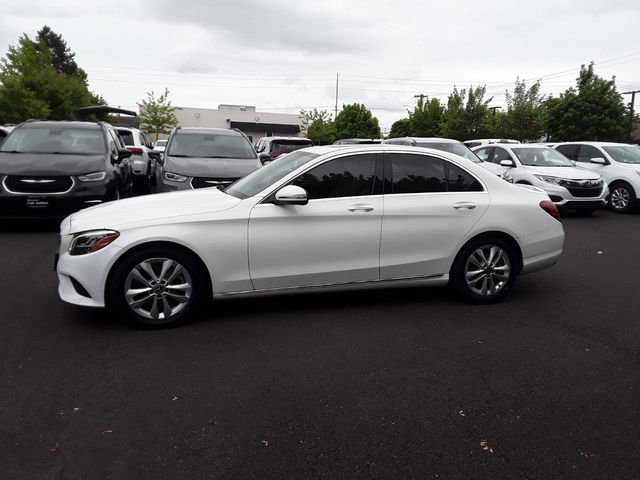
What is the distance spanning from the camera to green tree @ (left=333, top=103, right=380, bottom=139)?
45.4 metres

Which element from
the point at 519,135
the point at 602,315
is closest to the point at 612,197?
the point at 602,315

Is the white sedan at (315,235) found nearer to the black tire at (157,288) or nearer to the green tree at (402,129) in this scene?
the black tire at (157,288)

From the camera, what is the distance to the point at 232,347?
427cm

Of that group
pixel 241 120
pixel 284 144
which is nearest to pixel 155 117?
pixel 241 120

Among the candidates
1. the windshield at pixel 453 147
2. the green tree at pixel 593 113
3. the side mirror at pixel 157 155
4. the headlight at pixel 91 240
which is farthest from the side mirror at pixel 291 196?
the green tree at pixel 593 113

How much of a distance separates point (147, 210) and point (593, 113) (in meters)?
29.4

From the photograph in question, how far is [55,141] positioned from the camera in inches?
368

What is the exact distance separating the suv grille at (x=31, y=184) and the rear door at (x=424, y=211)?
217 inches

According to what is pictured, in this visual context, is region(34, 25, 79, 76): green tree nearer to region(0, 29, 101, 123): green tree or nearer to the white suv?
region(0, 29, 101, 123): green tree

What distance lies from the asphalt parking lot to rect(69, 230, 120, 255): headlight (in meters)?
0.66

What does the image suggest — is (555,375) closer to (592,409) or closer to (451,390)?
(592,409)

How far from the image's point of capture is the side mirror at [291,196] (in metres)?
4.71

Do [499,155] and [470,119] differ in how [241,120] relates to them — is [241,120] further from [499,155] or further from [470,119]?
[499,155]

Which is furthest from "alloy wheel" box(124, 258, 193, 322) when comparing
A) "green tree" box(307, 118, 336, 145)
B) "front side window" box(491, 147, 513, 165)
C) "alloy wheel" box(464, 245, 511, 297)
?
"green tree" box(307, 118, 336, 145)
